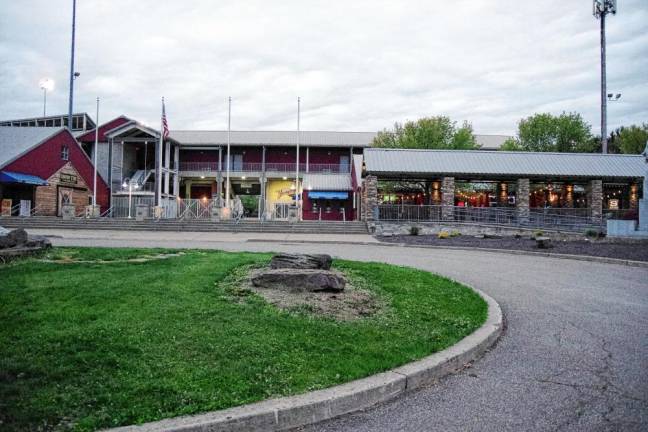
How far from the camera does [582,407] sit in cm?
346

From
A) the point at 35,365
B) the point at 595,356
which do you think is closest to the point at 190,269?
the point at 35,365

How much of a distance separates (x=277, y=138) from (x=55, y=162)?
72.7 feet

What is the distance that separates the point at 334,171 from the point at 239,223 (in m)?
20.2

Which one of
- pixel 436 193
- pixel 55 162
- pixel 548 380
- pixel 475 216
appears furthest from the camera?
pixel 55 162

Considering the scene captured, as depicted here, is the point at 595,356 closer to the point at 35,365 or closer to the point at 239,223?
the point at 35,365

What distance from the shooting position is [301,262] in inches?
305

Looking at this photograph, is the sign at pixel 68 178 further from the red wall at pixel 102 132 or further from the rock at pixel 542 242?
the rock at pixel 542 242

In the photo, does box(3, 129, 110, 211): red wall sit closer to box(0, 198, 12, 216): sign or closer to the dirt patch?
box(0, 198, 12, 216): sign

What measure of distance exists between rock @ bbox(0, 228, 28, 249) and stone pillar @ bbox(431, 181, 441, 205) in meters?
26.3

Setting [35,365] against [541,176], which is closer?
[35,365]

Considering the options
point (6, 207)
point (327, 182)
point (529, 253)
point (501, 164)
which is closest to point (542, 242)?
point (529, 253)

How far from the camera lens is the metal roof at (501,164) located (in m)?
28.9

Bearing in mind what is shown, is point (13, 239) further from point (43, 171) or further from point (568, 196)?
point (568, 196)

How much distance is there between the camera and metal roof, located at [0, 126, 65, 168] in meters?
31.7
